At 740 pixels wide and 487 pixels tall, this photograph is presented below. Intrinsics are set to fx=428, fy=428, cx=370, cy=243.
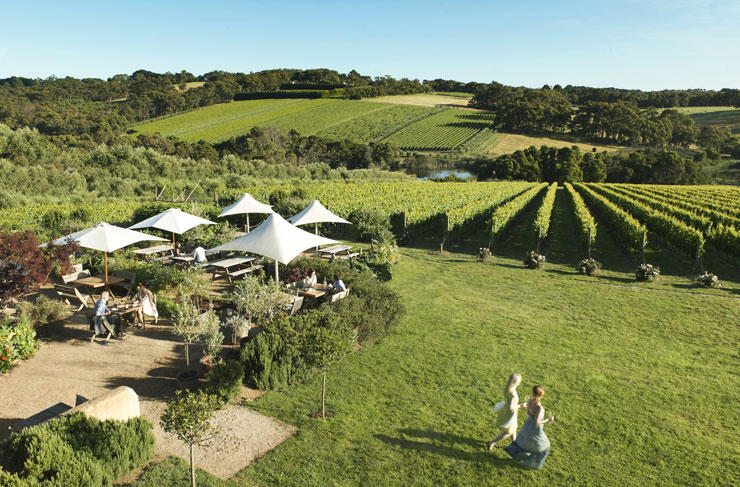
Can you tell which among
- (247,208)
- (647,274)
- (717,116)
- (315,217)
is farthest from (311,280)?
(717,116)

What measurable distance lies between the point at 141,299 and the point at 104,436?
5726 millimetres

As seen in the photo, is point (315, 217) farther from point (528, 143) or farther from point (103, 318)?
point (528, 143)

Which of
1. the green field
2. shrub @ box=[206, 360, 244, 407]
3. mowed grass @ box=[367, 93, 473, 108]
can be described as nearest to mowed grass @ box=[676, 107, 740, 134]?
the green field

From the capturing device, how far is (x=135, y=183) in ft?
117

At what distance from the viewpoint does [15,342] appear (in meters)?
8.05

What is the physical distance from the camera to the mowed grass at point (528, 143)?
293 ft

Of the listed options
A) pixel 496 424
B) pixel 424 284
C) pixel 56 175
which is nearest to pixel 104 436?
pixel 496 424

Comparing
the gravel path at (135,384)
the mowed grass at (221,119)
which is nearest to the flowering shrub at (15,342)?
the gravel path at (135,384)

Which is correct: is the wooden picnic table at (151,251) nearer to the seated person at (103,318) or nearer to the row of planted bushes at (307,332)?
the seated person at (103,318)

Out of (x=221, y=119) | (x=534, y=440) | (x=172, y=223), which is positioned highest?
(x=221, y=119)

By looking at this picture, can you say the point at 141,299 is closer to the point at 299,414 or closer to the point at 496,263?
the point at 299,414

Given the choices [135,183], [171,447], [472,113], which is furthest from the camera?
[472,113]

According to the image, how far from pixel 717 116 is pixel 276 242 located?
157 metres

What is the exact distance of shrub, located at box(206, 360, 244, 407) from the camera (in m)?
6.78
